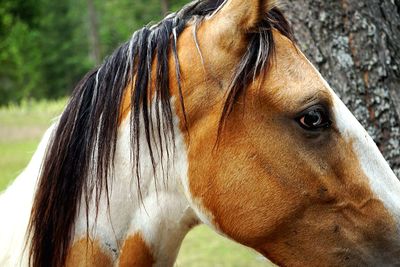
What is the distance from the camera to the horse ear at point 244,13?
1554 mm

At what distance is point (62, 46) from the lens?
104 ft

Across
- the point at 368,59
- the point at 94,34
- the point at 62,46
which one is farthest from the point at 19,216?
the point at 62,46

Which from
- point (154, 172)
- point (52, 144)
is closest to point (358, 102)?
point (154, 172)

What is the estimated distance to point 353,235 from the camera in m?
1.58

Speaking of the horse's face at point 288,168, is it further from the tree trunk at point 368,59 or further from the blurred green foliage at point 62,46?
the blurred green foliage at point 62,46

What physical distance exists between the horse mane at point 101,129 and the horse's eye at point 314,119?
18 centimetres

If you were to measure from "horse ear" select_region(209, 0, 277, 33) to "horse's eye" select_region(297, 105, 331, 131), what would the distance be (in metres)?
0.29

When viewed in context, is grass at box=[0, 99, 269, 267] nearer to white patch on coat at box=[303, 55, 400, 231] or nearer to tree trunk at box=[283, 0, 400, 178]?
white patch on coat at box=[303, 55, 400, 231]

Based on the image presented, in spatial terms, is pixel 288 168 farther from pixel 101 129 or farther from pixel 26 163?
pixel 26 163

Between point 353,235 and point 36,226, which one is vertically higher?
point 36,226

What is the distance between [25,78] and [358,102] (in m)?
28.2

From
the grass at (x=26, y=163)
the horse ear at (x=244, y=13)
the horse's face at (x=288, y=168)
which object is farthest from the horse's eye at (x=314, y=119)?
the grass at (x=26, y=163)

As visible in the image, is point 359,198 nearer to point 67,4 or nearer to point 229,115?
point 229,115

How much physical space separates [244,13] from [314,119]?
351 millimetres
